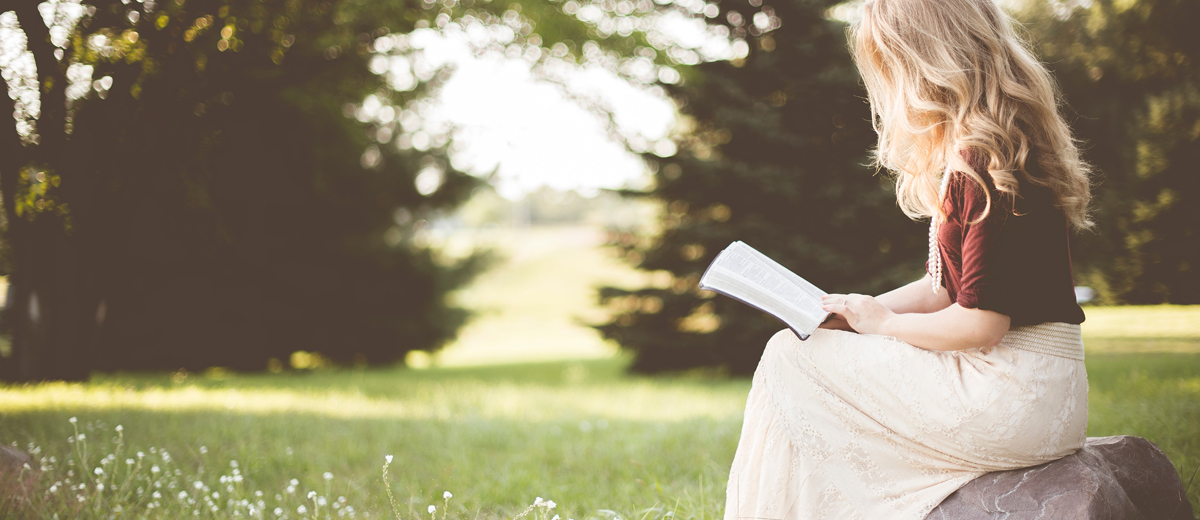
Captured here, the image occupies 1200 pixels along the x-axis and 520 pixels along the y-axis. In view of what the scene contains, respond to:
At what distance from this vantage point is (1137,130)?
202 inches

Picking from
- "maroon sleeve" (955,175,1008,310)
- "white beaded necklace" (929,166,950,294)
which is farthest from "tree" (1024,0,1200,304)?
"maroon sleeve" (955,175,1008,310)

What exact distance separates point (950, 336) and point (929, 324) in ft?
0.19

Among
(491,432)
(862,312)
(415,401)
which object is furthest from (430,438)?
(862,312)

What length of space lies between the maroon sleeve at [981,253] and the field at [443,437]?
1298 mm

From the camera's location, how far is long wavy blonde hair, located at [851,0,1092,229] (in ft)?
5.53

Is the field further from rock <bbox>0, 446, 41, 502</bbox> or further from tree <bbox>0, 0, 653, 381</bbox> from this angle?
tree <bbox>0, 0, 653, 381</bbox>

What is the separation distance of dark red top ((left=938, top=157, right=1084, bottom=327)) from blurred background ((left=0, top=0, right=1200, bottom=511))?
1408mm

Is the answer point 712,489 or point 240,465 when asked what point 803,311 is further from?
point 240,465

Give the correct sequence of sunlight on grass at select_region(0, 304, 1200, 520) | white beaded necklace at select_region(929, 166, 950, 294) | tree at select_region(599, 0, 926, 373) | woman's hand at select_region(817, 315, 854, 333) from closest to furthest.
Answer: white beaded necklace at select_region(929, 166, 950, 294) < woman's hand at select_region(817, 315, 854, 333) < sunlight on grass at select_region(0, 304, 1200, 520) < tree at select_region(599, 0, 926, 373)

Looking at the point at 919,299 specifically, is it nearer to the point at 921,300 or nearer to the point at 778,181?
the point at 921,300

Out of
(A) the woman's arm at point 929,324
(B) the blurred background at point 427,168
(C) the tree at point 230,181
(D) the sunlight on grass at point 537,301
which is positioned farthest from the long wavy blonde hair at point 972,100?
(D) the sunlight on grass at point 537,301

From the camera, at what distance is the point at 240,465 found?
322 centimetres

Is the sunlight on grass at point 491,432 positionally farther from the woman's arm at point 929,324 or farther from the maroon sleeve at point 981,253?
the maroon sleeve at point 981,253

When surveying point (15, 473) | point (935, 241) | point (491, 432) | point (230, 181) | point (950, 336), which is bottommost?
point (491, 432)
